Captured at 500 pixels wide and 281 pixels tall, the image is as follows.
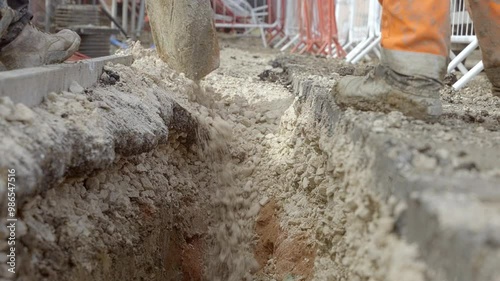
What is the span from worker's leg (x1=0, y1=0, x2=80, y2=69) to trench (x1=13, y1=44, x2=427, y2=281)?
0.44m

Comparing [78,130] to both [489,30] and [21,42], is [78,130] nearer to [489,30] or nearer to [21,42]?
[21,42]

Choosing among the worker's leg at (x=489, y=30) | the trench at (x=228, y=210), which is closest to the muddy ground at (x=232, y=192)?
the trench at (x=228, y=210)

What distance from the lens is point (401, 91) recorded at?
92.8 inches

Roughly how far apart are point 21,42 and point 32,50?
2.0 inches

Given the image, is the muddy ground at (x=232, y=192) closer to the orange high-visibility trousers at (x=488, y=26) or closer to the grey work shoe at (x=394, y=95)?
the grey work shoe at (x=394, y=95)

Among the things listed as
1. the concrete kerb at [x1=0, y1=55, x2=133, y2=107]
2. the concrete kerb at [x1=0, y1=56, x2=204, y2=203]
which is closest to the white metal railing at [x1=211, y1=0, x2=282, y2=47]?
the concrete kerb at [x1=0, y1=56, x2=204, y2=203]

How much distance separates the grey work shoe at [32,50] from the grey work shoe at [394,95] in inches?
47.1

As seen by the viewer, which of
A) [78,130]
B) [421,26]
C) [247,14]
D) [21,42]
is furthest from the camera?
[247,14]

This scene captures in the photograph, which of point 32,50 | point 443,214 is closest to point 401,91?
point 443,214

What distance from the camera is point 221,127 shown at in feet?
11.4

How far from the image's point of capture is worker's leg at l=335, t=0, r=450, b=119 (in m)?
2.31

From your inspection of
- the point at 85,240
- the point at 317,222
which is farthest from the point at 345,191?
the point at 85,240

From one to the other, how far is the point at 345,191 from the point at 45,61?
1346mm

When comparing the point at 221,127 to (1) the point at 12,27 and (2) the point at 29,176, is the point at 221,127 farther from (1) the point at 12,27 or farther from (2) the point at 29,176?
(2) the point at 29,176
